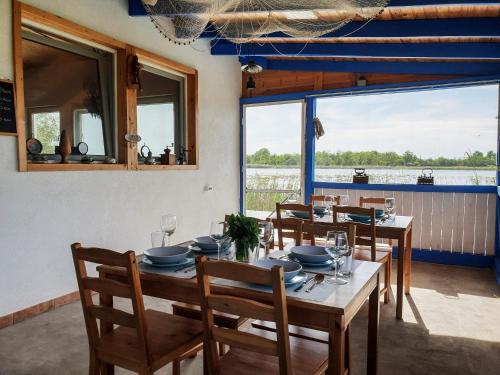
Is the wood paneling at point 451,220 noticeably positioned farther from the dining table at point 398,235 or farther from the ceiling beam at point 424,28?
the ceiling beam at point 424,28

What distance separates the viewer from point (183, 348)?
1700mm

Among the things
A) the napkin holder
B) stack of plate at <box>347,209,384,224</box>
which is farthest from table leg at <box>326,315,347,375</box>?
the napkin holder

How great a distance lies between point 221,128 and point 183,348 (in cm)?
427

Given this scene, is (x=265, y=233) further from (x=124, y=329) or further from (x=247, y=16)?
(x=247, y=16)

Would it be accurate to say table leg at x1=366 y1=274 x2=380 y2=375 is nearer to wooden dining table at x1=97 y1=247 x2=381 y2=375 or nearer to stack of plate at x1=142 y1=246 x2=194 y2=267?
wooden dining table at x1=97 y1=247 x2=381 y2=375

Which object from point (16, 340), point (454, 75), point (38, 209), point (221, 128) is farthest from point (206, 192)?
point (454, 75)

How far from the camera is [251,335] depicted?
1380mm

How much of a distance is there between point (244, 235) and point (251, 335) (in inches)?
22.5

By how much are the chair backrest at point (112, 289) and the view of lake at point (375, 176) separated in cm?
431

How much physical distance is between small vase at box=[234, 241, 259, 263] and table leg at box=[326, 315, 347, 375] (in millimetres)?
606

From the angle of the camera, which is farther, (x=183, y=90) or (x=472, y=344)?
(x=183, y=90)

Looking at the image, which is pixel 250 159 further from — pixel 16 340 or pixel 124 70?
pixel 16 340

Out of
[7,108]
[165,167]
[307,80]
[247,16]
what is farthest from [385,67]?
[7,108]

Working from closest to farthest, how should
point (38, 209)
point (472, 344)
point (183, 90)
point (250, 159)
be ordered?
1. point (472, 344)
2. point (38, 209)
3. point (183, 90)
4. point (250, 159)
